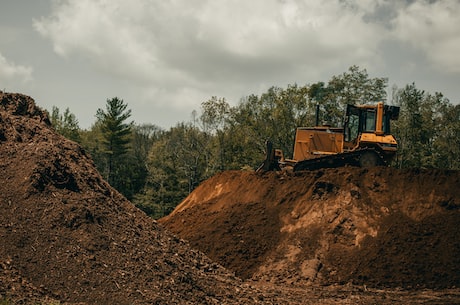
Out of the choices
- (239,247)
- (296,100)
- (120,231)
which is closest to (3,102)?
(120,231)

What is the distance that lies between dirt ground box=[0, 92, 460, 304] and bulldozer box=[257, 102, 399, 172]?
2.00 metres

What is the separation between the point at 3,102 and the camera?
12.4 m

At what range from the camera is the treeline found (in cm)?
4712

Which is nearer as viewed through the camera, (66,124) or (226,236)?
(226,236)

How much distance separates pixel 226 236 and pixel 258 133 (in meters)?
32.8

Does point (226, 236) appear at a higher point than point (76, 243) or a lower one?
lower

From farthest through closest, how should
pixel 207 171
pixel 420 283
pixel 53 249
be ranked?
pixel 207 171
pixel 420 283
pixel 53 249

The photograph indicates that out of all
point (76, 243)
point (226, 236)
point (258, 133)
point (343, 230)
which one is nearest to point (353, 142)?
point (343, 230)

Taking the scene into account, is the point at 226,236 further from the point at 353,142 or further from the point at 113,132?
the point at 113,132

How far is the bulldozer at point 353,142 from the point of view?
19719 millimetres

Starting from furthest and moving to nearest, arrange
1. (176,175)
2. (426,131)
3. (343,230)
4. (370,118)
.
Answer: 1. (176,175)
2. (426,131)
3. (370,118)
4. (343,230)

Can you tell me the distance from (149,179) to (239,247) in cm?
4068

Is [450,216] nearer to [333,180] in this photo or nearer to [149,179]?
[333,180]

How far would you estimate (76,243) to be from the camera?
882 centimetres
